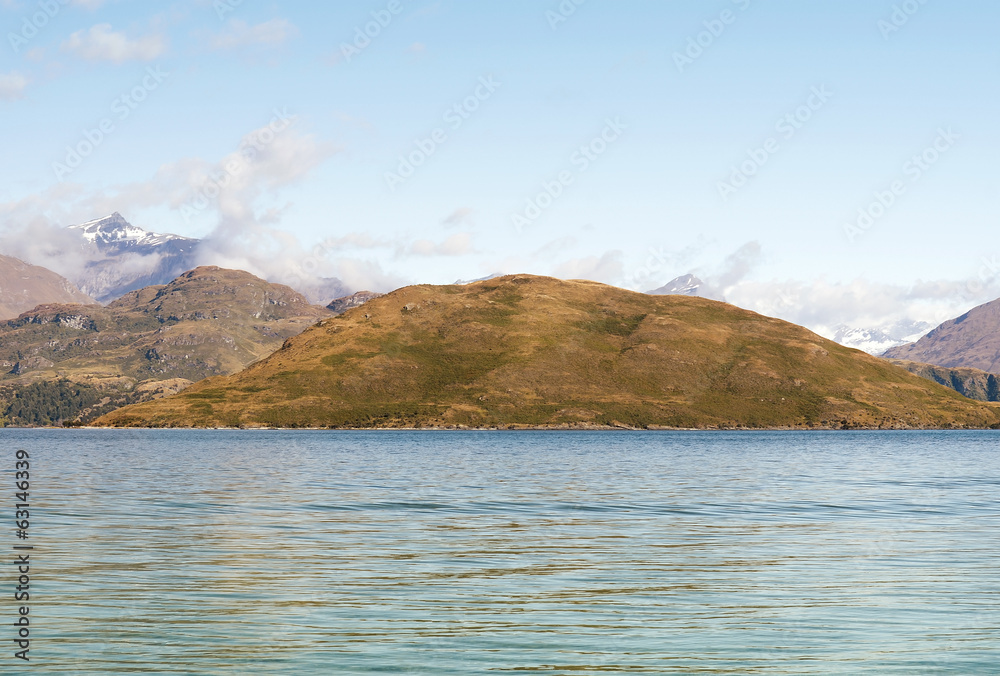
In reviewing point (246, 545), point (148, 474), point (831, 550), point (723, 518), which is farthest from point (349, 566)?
point (148, 474)

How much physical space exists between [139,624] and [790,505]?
48454 millimetres

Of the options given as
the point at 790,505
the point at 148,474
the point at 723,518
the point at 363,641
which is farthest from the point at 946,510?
the point at 148,474

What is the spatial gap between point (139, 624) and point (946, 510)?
5240 cm

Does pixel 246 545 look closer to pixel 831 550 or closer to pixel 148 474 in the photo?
pixel 831 550

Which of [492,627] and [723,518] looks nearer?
[492,627]

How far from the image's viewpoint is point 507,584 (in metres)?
32.4

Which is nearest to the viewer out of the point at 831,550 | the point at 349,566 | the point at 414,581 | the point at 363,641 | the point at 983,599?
the point at 363,641

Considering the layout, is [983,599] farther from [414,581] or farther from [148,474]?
[148,474]

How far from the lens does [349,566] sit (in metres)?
36.2

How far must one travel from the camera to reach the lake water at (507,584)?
22.9 metres

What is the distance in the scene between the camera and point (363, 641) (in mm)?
24078

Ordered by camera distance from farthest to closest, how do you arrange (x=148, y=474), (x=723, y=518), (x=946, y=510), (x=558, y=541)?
(x=148, y=474) < (x=946, y=510) < (x=723, y=518) < (x=558, y=541)

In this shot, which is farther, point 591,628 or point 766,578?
point 766,578

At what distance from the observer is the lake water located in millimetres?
22938
